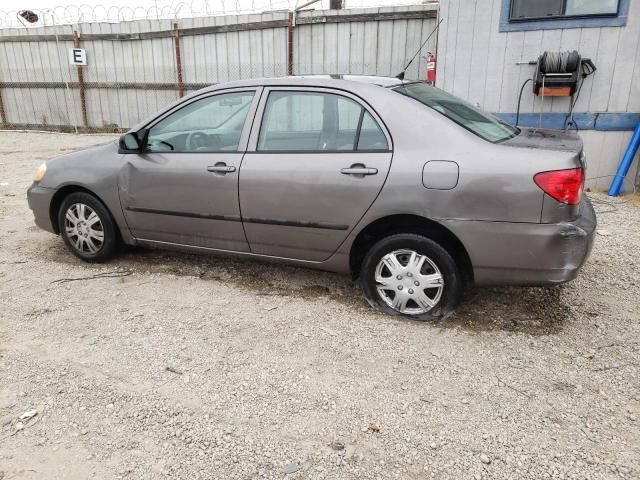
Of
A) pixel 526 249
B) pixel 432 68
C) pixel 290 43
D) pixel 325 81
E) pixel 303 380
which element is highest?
pixel 290 43

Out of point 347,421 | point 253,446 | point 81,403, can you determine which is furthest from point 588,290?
point 81,403

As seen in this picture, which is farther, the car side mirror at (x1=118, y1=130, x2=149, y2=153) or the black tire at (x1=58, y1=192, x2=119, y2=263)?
the black tire at (x1=58, y1=192, x2=119, y2=263)

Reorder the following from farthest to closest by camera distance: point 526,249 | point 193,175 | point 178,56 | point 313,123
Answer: point 178,56 < point 193,175 < point 313,123 < point 526,249

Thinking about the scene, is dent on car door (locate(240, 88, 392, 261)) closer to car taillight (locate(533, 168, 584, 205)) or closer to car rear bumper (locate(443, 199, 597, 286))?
car rear bumper (locate(443, 199, 597, 286))

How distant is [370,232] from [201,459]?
5.92ft

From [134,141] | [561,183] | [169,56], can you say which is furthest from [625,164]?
[169,56]

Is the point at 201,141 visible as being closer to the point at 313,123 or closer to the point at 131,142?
the point at 131,142

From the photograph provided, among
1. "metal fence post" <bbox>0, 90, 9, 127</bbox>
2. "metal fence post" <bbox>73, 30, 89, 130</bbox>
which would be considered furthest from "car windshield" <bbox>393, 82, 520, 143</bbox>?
"metal fence post" <bbox>0, 90, 9, 127</bbox>

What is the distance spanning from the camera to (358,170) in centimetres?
333

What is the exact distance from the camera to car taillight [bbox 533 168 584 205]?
293 cm

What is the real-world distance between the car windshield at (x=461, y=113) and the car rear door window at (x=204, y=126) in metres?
1.18

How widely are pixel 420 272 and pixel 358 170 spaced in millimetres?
762

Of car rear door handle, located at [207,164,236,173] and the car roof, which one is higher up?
the car roof

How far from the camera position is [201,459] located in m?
2.28
